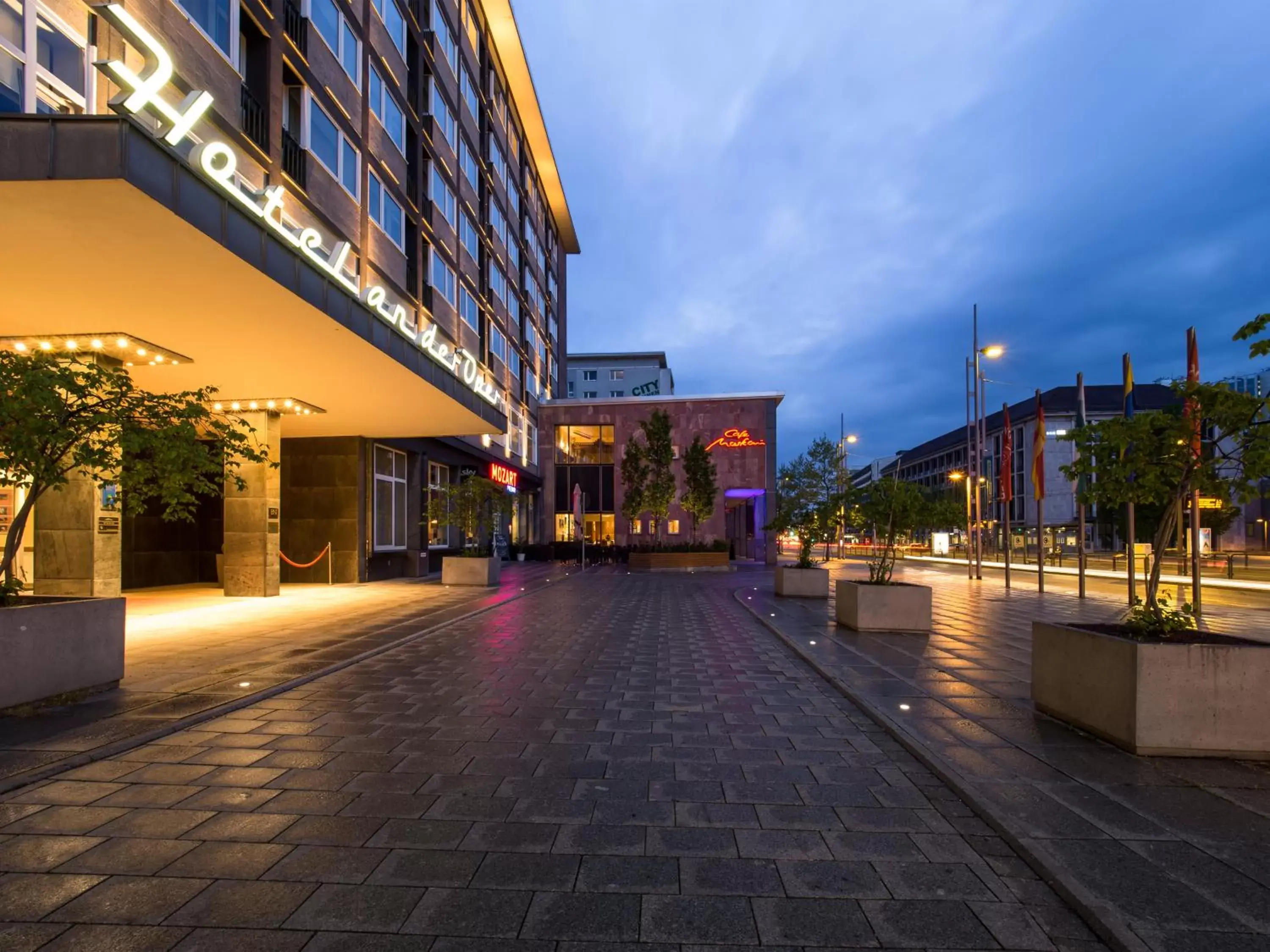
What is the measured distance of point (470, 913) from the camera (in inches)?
115

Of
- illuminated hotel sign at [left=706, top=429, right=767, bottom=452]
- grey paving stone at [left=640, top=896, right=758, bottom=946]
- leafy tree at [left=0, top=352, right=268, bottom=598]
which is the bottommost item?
grey paving stone at [left=640, top=896, right=758, bottom=946]

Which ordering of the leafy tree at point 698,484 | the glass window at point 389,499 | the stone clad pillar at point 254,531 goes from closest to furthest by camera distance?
the stone clad pillar at point 254,531 < the glass window at point 389,499 < the leafy tree at point 698,484

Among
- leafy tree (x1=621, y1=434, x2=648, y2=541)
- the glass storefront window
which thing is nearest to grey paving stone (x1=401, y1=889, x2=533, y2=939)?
leafy tree (x1=621, y1=434, x2=648, y2=541)

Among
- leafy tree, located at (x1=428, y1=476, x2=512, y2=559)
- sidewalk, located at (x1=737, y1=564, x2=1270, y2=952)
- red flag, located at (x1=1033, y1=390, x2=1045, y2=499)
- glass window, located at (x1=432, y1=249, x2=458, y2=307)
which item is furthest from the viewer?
glass window, located at (x1=432, y1=249, x2=458, y2=307)

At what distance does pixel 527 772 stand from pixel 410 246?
2226 cm

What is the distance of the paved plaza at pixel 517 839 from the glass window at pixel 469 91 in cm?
2989

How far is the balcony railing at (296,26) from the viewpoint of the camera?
15.4 m

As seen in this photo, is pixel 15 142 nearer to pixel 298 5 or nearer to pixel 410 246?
pixel 298 5

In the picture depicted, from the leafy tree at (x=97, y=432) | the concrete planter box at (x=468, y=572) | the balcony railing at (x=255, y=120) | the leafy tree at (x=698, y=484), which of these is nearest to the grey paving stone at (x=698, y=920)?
the leafy tree at (x=97, y=432)

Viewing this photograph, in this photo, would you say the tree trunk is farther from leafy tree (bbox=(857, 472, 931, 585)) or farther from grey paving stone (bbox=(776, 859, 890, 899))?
leafy tree (bbox=(857, 472, 931, 585))

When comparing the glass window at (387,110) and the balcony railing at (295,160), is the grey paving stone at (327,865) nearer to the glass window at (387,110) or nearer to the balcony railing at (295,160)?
the balcony railing at (295,160)

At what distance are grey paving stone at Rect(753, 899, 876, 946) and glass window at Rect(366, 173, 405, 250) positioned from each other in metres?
21.2

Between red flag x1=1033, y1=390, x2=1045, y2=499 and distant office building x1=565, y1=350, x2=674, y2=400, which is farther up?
distant office building x1=565, y1=350, x2=674, y2=400

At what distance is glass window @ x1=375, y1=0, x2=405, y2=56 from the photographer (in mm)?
20516
